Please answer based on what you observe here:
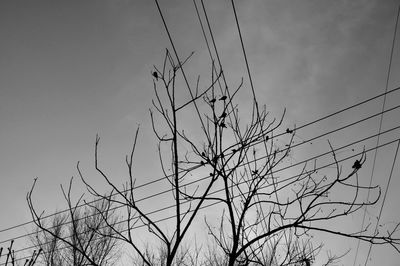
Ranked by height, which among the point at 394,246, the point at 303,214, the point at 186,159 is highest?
the point at 186,159

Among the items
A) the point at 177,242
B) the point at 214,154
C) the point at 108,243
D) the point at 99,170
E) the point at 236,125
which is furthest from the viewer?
the point at 108,243

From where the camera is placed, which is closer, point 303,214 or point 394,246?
point 394,246

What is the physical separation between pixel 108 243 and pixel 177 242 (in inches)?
556

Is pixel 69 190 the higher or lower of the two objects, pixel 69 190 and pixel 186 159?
the lower

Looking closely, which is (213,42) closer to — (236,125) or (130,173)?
(236,125)

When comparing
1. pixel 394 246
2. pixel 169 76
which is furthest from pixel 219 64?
pixel 394 246

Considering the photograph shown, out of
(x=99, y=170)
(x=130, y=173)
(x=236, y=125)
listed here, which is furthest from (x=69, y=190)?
Answer: (x=236, y=125)

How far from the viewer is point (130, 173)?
2342mm

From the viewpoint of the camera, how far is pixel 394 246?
8.02 feet

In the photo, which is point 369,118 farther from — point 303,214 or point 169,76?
point 169,76

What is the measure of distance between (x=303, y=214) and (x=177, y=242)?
1.28 m

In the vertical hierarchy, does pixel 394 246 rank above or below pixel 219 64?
below

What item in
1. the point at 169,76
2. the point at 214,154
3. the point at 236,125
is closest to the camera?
the point at 169,76

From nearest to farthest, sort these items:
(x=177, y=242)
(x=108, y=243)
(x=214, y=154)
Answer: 1. (x=177, y=242)
2. (x=214, y=154)
3. (x=108, y=243)
